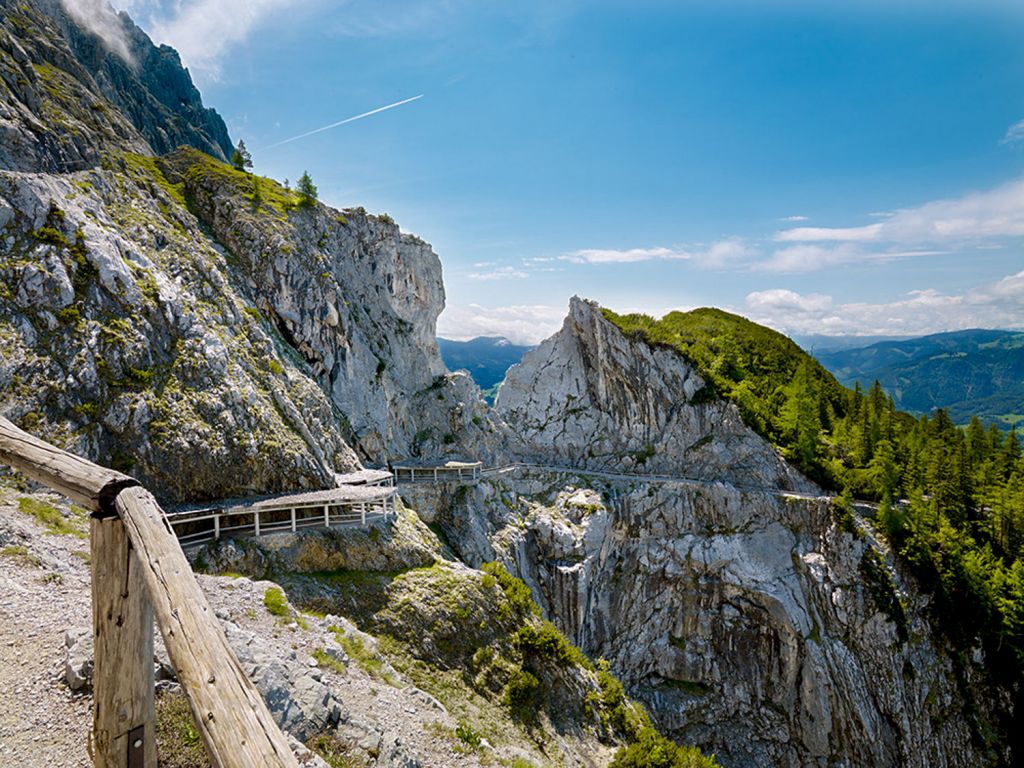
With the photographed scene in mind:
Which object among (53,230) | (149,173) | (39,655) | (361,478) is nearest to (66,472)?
(39,655)

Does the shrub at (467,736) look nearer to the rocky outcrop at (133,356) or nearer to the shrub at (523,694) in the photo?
the shrub at (523,694)

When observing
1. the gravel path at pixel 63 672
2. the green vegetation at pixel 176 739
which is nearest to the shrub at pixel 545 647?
the gravel path at pixel 63 672

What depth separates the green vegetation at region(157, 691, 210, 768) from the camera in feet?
20.0

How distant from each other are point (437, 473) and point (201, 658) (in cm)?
3893

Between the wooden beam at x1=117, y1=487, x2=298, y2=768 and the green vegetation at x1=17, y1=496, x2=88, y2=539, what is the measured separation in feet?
57.2

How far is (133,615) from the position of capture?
12.5 ft

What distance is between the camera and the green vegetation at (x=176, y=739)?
6.11 m

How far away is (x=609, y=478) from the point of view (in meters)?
54.7

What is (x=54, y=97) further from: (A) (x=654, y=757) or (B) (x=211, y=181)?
(A) (x=654, y=757)

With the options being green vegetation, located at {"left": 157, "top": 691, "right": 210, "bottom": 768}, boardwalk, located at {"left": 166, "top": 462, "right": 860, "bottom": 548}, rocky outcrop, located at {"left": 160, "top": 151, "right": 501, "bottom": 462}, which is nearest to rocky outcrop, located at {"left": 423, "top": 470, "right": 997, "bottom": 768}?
rocky outcrop, located at {"left": 160, "top": 151, "right": 501, "bottom": 462}

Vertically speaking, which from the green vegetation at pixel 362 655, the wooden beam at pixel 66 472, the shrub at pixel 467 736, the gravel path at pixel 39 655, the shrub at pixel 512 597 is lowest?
the shrub at pixel 512 597

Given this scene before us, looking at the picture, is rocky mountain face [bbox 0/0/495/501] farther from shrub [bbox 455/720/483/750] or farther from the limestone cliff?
shrub [bbox 455/720/483/750]

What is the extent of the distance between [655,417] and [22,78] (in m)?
62.4

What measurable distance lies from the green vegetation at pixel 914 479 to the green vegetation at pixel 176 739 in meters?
56.6
